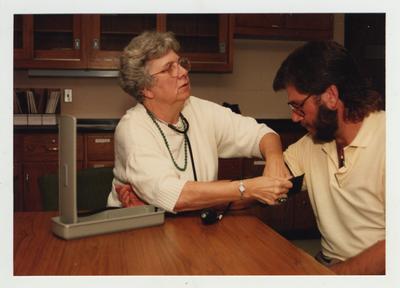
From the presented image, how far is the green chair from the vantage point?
48.3 inches

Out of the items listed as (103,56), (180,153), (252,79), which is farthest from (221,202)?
(252,79)

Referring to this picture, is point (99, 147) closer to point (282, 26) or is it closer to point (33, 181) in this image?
point (33, 181)

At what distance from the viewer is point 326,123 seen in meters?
1.14

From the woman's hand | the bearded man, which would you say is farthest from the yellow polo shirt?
the woman's hand

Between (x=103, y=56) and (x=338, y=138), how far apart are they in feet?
6.68

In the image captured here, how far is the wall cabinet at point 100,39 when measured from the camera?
2.86 meters

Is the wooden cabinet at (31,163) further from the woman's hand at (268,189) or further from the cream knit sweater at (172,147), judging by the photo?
the woman's hand at (268,189)

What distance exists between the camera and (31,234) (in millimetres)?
959

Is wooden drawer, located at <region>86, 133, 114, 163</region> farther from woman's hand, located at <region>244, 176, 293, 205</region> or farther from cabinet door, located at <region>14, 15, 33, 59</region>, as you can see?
woman's hand, located at <region>244, 176, 293, 205</region>

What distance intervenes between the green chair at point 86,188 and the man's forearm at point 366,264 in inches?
25.0

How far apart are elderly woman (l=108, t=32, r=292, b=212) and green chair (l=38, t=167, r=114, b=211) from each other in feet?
0.12

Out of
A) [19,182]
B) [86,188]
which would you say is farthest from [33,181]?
[86,188]
